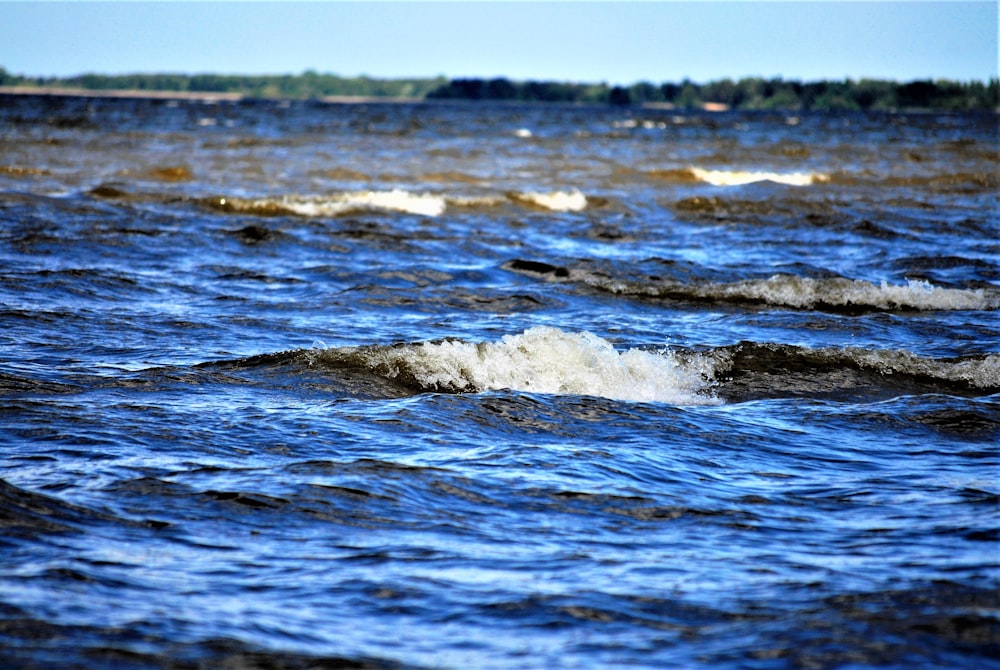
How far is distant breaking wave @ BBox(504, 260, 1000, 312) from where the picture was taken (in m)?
10.5

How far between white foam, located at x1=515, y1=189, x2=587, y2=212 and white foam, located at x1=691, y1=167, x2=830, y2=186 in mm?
6874

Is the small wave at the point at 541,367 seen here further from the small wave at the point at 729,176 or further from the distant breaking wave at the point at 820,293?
the small wave at the point at 729,176

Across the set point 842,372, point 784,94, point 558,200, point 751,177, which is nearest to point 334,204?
point 558,200

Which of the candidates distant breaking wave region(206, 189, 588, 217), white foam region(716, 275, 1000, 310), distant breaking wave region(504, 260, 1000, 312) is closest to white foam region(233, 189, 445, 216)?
distant breaking wave region(206, 189, 588, 217)

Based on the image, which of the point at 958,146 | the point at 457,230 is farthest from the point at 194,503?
the point at 958,146

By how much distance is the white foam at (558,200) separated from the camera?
2100 cm

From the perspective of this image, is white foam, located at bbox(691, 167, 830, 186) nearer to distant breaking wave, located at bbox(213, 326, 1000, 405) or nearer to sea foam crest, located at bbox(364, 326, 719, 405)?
distant breaking wave, located at bbox(213, 326, 1000, 405)

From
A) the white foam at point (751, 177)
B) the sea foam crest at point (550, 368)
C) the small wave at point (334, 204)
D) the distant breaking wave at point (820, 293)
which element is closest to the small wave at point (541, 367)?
the sea foam crest at point (550, 368)

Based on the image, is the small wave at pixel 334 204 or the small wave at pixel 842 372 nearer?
the small wave at pixel 842 372

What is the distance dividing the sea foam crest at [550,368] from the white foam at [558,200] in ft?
43.1

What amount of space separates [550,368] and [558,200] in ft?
48.4

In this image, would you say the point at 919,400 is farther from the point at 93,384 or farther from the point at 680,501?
the point at 93,384

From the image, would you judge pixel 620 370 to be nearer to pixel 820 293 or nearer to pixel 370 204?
pixel 820 293

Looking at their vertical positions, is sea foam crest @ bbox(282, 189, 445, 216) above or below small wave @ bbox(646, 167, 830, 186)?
below
